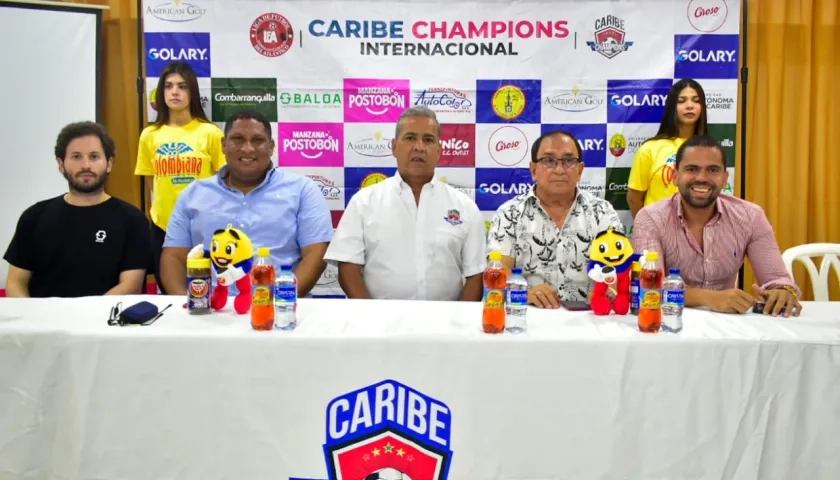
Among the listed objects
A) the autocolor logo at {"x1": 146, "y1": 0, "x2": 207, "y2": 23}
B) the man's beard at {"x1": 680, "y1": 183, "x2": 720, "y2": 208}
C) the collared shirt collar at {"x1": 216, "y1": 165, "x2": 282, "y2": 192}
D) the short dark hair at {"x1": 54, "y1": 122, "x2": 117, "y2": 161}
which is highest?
the autocolor logo at {"x1": 146, "y1": 0, "x2": 207, "y2": 23}

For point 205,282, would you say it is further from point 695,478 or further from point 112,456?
point 695,478

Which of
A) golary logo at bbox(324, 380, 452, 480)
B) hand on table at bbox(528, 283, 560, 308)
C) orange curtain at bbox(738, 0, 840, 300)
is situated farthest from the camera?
orange curtain at bbox(738, 0, 840, 300)

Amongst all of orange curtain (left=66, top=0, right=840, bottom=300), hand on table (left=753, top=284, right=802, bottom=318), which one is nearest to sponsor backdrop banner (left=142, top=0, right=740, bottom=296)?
orange curtain (left=66, top=0, right=840, bottom=300)

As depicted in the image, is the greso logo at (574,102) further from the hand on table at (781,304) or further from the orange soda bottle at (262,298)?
the orange soda bottle at (262,298)

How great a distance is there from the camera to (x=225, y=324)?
1.59 m

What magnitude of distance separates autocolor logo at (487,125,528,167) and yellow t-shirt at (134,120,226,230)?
1457mm

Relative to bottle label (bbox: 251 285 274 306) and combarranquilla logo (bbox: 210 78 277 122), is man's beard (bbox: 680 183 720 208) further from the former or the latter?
combarranquilla logo (bbox: 210 78 277 122)

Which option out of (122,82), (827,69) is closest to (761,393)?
(827,69)

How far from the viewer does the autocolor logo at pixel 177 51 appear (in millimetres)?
3291

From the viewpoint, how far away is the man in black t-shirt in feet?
7.32

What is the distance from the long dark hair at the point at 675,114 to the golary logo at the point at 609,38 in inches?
13.7

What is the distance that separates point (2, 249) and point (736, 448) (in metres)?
3.58

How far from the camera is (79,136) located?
7.52ft

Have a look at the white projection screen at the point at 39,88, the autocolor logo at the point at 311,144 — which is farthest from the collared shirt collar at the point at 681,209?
the white projection screen at the point at 39,88
